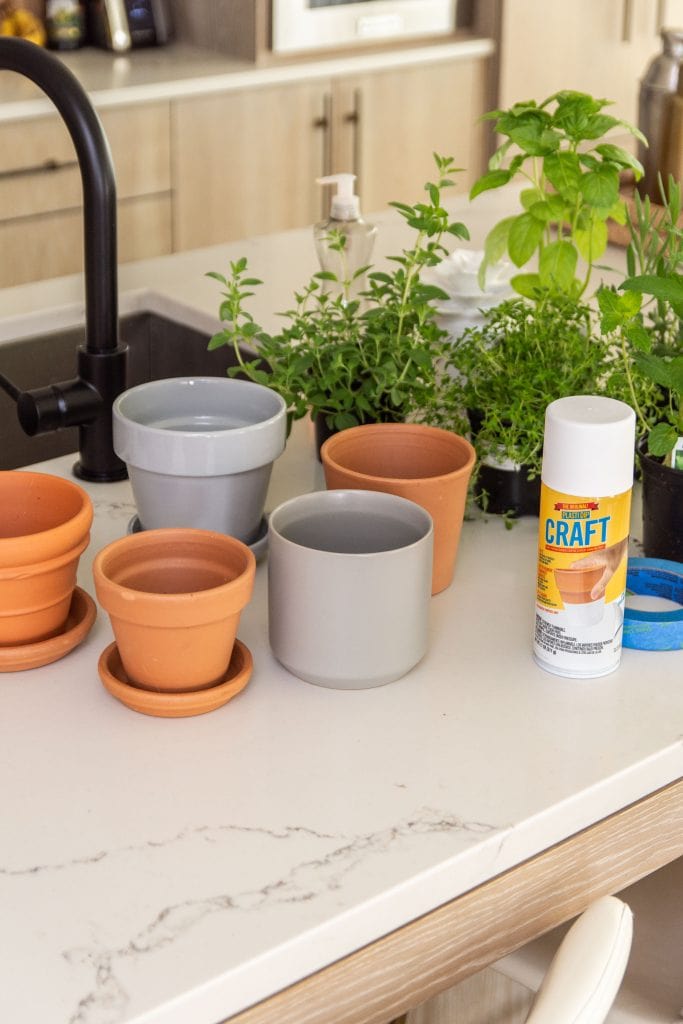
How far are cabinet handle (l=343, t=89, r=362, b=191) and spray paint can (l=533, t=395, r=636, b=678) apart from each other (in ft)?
9.13

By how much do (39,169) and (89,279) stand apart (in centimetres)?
205

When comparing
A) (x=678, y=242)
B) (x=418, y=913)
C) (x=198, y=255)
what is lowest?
(x=418, y=913)

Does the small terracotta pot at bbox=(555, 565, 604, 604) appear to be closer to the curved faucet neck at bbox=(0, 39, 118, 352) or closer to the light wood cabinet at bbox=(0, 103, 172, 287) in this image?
the curved faucet neck at bbox=(0, 39, 118, 352)

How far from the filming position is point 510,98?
3797 millimetres

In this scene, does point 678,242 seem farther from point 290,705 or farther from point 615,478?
point 290,705

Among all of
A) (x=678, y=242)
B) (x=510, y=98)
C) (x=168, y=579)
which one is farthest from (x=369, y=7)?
(x=168, y=579)

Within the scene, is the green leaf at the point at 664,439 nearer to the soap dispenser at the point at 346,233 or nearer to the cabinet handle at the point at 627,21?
the soap dispenser at the point at 346,233

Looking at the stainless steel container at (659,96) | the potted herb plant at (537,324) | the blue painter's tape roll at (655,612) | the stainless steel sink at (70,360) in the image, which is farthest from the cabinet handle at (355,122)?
the blue painter's tape roll at (655,612)

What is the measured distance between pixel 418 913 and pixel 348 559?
0.72 feet

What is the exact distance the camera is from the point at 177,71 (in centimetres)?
324

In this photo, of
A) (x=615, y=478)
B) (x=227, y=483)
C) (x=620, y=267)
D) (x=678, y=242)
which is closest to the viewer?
(x=615, y=478)

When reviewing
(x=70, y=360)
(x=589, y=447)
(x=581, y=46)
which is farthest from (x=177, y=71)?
(x=589, y=447)

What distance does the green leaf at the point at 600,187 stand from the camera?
1.18 m

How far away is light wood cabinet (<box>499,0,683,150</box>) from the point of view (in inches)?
147
